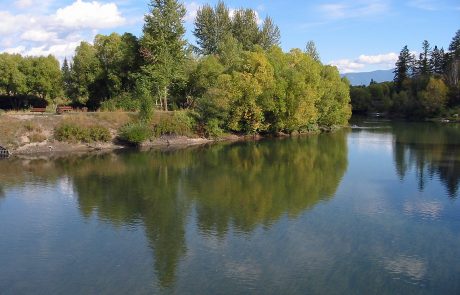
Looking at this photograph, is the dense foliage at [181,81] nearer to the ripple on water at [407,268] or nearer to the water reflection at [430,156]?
the water reflection at [430,156]

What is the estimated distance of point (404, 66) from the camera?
4970 inches

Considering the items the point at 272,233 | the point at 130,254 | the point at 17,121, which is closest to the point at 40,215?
the point at 130,254

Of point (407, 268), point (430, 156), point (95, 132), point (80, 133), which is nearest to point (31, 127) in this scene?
point (80, 133)

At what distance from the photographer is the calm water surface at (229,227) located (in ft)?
54.5

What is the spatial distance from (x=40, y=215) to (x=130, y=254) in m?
8.59

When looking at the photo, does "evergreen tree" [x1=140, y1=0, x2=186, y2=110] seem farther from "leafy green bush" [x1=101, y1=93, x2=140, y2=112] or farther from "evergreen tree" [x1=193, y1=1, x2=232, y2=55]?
"evergreen tree" [x1=193, y1=1, x2=232, y2=55]

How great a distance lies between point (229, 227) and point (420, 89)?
A: 342 ft

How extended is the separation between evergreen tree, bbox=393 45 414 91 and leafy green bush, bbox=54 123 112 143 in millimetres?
97065

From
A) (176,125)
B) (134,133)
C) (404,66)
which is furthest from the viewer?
(404,66)

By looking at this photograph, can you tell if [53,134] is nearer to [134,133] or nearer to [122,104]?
[134,133]

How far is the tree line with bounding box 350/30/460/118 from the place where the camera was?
106 m

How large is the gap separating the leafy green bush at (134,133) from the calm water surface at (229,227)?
31.2 ft

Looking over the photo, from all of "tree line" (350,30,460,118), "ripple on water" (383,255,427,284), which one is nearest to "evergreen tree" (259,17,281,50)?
"tree line" (350,30,460,118)

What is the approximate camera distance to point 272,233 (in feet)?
71.4
